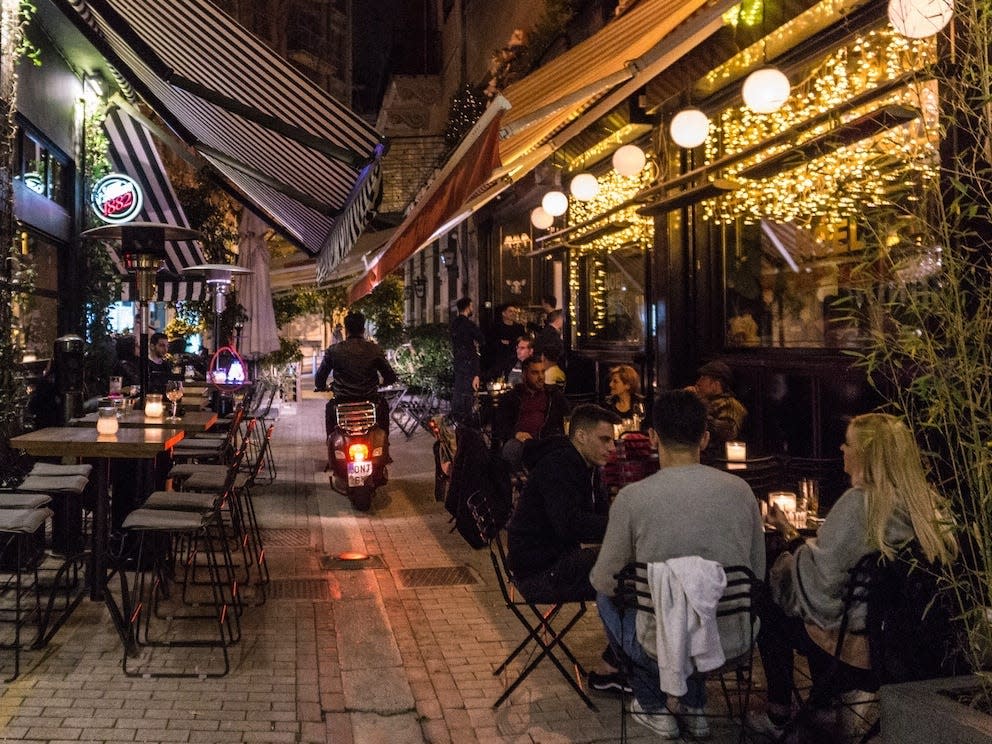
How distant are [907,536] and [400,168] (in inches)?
897

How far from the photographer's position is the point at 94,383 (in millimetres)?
11844

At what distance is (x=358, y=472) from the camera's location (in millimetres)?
9750

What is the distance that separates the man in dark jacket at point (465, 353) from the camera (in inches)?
545

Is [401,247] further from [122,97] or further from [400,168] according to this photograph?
[400,168]

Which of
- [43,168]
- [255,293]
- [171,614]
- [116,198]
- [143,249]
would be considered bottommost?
[171,614]

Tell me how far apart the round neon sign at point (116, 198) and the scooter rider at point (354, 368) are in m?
4.42

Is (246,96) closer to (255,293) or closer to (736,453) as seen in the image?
(736,453)

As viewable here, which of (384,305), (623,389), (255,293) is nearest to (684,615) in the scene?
(623,389)

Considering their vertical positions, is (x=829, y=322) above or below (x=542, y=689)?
above

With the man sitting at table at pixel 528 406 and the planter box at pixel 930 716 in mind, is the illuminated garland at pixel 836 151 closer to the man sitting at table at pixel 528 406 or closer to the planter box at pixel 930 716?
the man sitting at table at pixel 528 406

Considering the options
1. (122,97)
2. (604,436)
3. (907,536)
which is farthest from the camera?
(122,97)

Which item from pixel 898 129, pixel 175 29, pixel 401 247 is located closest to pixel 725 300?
pixel 898 129

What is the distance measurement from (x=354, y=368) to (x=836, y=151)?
5.52 meters

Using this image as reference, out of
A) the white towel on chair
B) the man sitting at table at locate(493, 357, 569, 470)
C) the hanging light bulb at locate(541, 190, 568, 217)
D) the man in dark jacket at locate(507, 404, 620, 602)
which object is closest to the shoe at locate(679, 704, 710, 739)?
the white towel on chair
